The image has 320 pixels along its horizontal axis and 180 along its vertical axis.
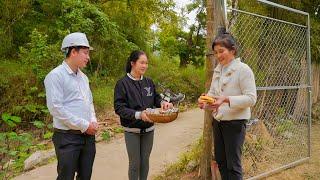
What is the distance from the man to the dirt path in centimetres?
217

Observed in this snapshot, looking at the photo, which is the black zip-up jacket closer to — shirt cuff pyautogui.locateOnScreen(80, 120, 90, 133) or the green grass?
shirt cuff pyautogui.locateOnScreen(80, 120, 90, 133)

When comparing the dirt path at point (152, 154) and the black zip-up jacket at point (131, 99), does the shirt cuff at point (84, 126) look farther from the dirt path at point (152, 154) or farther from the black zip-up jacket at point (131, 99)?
the dirt path at point (152, 154)

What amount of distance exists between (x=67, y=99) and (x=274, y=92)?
170 inches

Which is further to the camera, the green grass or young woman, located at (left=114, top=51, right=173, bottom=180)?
the green grass

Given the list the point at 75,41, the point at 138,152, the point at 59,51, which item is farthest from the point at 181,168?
the point at 59,51

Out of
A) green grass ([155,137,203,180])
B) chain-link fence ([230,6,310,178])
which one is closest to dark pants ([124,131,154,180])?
green grass ([155,137,203,180])

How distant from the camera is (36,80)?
1020 centimetres

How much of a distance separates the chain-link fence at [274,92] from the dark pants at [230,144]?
1274 mm

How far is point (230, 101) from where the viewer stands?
3699 mm

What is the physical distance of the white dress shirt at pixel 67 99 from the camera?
3.44 meters

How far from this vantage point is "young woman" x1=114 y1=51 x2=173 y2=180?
3979 mm

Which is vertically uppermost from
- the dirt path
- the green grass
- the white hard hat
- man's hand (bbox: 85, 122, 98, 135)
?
the white hard hat

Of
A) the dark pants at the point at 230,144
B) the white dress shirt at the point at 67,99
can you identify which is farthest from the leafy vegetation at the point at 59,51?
the dark pants at the point at 230,144

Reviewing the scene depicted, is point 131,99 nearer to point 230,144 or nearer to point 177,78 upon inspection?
point 230,144
